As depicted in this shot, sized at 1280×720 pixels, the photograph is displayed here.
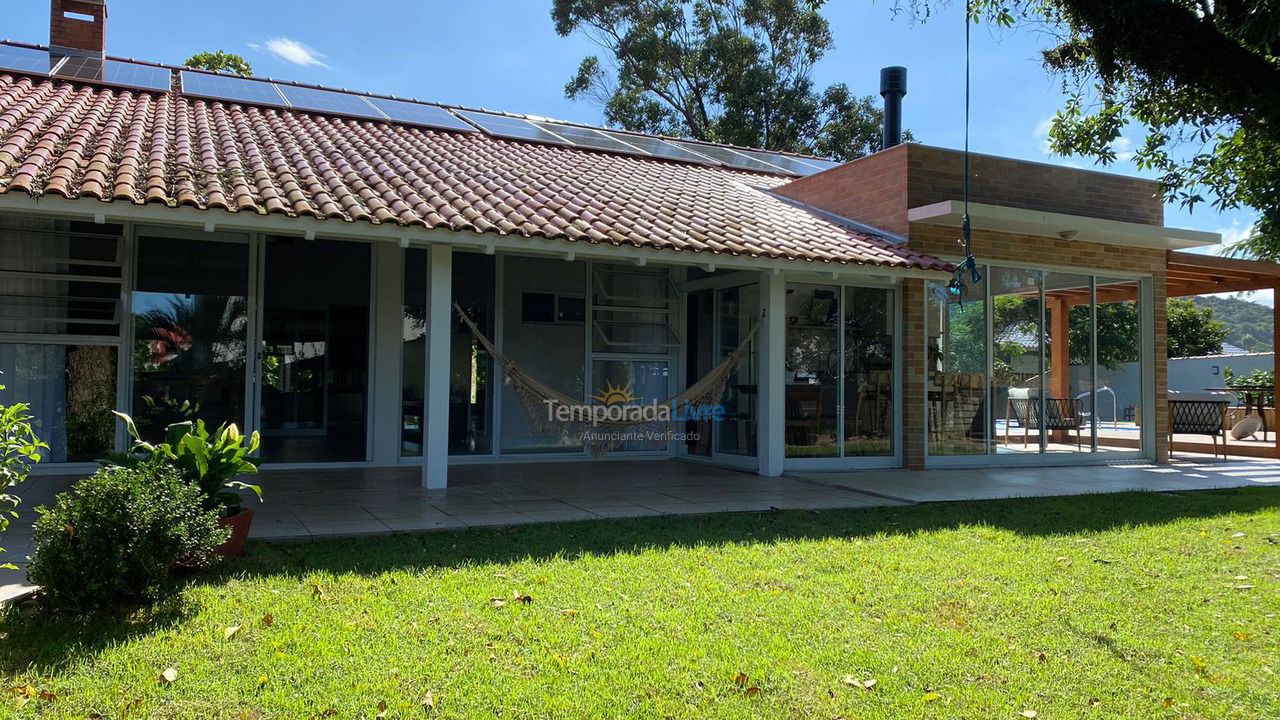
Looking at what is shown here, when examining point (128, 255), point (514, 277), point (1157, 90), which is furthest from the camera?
point (514, 277)

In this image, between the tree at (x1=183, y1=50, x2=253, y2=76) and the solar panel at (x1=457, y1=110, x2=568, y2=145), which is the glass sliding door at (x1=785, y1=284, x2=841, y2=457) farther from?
the tree at (x1=183, y1=50, x2=253, y2=76)

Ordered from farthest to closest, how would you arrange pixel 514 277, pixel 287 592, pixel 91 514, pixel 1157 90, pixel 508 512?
pixel 514 277 < pixel 508 512 < pixel 1157 90 < pixel 287 592 < pixel 91 514

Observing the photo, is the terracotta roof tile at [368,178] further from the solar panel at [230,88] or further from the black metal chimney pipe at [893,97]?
the black metal chimney pipe at [893,97]

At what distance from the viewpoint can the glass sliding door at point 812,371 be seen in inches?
400

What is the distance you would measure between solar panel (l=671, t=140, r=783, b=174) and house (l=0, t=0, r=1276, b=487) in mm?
1615

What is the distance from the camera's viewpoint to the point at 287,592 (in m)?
4.53

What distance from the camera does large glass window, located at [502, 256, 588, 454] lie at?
11.0 meters

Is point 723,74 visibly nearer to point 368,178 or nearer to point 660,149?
point 660,149

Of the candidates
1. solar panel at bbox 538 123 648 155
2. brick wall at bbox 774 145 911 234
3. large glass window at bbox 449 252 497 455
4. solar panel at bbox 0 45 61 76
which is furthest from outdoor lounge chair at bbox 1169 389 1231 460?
solar panel at bbox 0 45 61 76

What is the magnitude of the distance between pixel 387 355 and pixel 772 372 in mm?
4496

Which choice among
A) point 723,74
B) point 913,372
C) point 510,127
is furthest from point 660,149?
point 723,74

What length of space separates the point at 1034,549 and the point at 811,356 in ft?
14.8

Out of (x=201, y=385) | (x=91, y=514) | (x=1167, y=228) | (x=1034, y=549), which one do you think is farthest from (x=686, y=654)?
(x=1167, y=228)

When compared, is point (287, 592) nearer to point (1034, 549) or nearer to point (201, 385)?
point (1034, 549)
